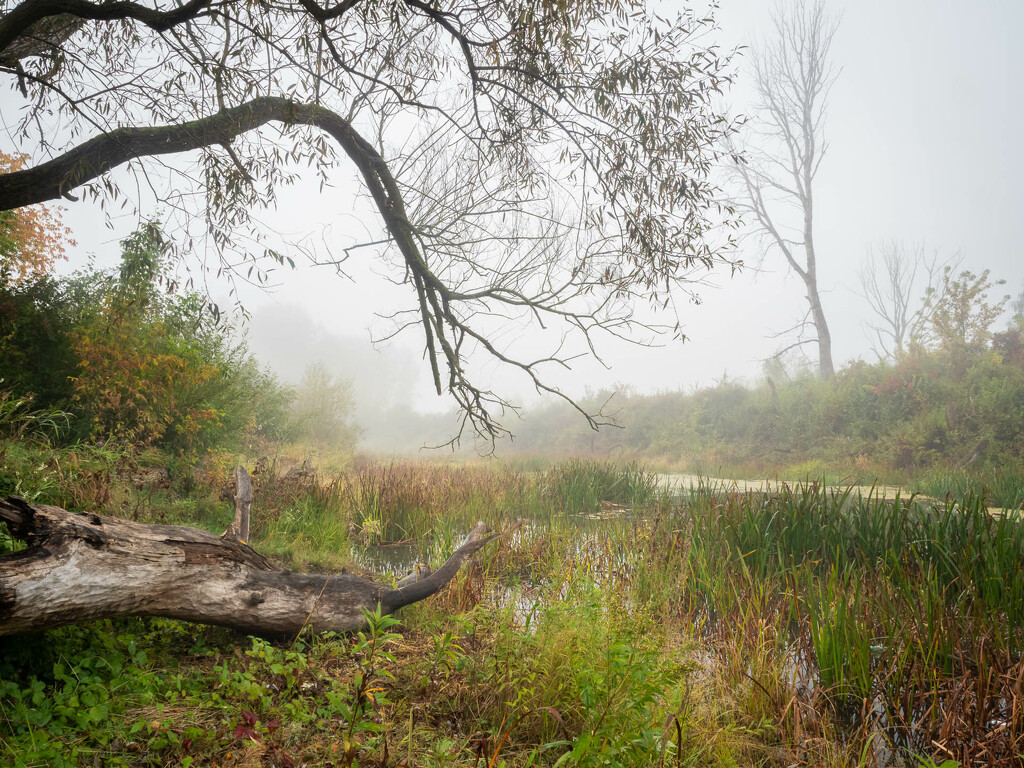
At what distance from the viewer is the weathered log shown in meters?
2.04

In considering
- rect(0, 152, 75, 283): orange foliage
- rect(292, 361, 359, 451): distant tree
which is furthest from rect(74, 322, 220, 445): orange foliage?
rect(292, 361, 359, 451): distant tree

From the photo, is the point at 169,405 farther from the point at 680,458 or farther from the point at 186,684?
the point at 680,458

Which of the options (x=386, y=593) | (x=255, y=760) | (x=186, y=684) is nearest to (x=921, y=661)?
(x=386, y=593)

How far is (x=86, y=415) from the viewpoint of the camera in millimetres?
6180

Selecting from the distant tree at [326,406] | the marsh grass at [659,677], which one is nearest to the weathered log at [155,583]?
the marsh grass at [659,677]

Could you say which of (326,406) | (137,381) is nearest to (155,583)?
(137,381)

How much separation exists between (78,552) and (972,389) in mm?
16103

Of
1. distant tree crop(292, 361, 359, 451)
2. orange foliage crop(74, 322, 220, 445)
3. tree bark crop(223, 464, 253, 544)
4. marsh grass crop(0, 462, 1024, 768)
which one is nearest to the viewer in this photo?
marsh grass crop(0, 462, 1024, 768)

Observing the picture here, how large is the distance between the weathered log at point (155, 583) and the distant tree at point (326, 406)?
1678 cm

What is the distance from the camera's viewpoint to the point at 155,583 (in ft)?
8.00

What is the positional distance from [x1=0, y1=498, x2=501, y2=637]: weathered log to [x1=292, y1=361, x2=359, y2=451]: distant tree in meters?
16.8

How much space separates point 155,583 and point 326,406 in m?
19.1

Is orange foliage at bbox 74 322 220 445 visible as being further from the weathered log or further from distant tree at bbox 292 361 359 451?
distant tree at bbox 292 361 359 451

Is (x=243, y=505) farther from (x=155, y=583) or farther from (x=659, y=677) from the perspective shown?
(x=659, y=677)
